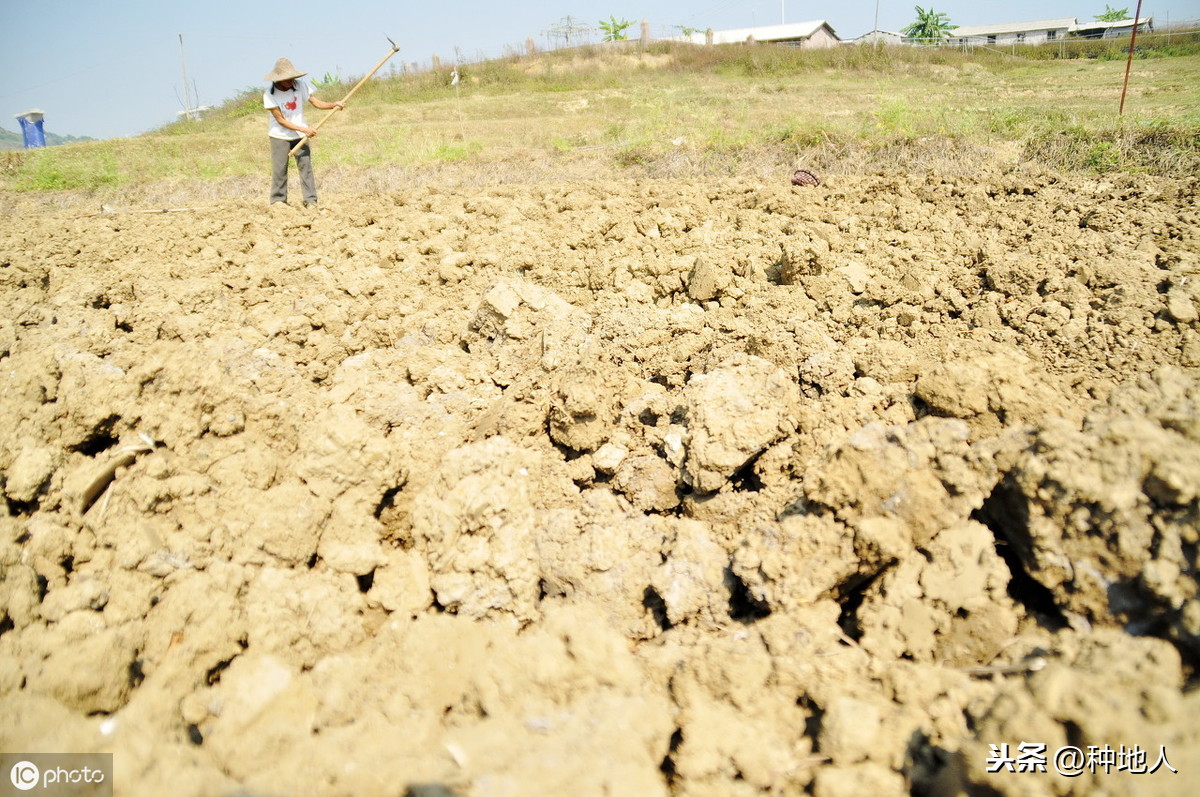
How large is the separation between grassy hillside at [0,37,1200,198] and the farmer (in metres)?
2.27

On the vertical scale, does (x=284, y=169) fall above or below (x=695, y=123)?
below

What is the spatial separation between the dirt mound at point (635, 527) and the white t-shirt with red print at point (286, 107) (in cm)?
412

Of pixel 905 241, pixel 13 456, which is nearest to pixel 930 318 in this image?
pixel 905 241

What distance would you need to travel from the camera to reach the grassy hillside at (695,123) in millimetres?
7992

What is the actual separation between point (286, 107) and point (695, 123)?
8174 millimetres

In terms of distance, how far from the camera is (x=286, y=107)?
303 inches

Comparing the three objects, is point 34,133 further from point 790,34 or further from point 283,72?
point 790,34

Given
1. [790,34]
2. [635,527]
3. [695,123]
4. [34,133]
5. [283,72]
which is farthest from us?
[790,34]

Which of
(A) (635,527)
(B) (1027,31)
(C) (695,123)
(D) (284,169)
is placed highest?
(B) (1027,31)

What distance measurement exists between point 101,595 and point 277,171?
6537 millimetres

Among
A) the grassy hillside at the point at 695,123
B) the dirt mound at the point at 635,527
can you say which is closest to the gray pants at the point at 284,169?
the grassy hillside at the point at 695,123

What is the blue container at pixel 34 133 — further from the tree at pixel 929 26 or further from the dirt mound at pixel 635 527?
the tree at pixel 929 26

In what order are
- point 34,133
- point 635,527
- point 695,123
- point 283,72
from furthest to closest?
point 34,133
point 695,123
point 283,72
point 635,527

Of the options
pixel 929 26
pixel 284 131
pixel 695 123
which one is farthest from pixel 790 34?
pixel 284 131
